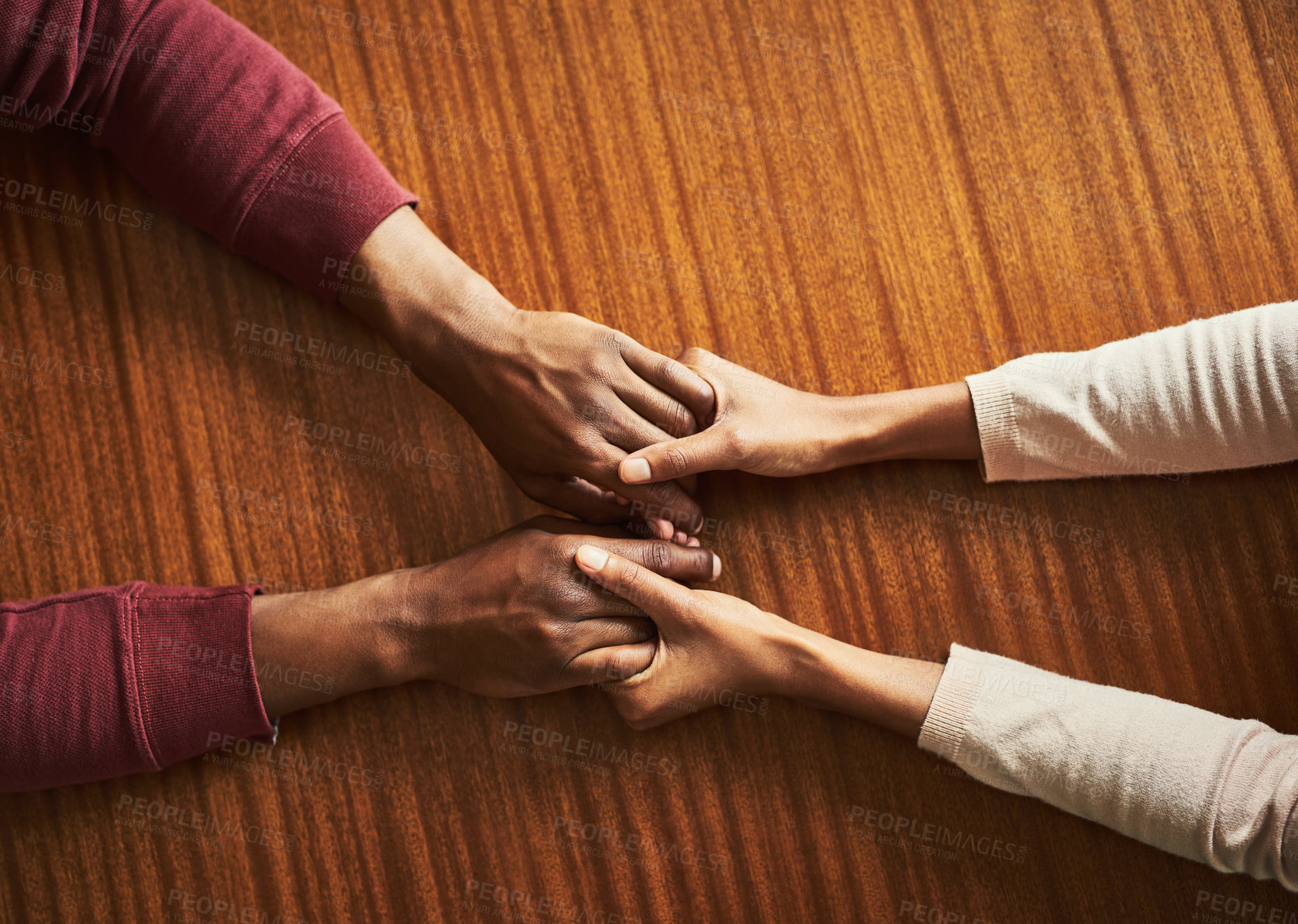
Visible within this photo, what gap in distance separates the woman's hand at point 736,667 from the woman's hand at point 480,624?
0.08ft

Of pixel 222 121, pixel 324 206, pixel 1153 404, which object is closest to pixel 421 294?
pixel 324 206

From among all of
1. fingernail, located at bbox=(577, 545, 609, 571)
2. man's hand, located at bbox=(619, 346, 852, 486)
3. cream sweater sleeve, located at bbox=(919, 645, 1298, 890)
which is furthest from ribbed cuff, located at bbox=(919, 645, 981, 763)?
fingernail, located at bbox=(577, 545, 609, 571)

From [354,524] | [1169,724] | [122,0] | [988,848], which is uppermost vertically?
[122,0]

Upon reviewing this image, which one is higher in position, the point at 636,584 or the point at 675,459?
the point at 675,459

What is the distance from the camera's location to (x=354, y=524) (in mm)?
920

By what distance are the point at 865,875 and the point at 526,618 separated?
1.49 ft

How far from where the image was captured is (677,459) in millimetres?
813

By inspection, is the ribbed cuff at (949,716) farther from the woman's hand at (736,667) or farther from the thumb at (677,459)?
the thumb at (677,459)

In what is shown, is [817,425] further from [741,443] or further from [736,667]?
[736,667]

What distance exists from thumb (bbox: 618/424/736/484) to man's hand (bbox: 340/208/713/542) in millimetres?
21

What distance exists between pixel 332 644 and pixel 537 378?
1.14ft

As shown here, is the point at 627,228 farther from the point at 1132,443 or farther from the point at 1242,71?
the point at 1242,71

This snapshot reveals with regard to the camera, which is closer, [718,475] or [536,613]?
[536,613]

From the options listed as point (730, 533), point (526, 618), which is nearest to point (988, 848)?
point (730, 533)
